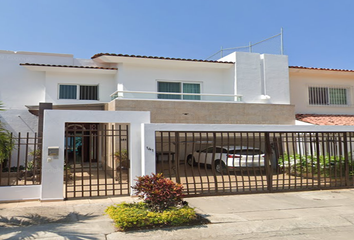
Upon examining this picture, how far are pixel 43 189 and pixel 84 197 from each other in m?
1.13

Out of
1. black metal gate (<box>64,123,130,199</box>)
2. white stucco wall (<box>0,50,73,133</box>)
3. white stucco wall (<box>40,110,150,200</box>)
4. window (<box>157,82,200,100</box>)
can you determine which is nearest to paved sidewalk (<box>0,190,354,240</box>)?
white stucco wall (<box>40,110,150,200</box>)

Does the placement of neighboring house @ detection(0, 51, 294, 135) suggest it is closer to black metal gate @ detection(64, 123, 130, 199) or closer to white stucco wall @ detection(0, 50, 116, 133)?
white stucco wall @ detection(0, 50, 116, 133)

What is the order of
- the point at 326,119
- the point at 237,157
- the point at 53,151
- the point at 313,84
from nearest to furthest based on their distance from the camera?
the point at 53,151 < the point at 237,157 < the point at 326,119 < the point at 313,84

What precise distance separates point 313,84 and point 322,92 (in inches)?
29.3

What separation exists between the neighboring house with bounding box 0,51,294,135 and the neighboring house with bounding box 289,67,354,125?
1290 mm

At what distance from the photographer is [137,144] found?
30.5 ft

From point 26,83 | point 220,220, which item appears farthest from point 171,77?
point 220,220

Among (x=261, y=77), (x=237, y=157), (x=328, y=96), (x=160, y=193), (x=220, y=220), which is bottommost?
(x=220, y=220)

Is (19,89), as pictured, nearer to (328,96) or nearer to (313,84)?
(313,84)

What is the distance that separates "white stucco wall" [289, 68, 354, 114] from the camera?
16641 millimetres

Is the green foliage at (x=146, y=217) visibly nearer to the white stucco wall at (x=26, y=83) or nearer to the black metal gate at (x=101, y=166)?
the black metal gate at (x=101, y=166)

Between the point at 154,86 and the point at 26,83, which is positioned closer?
the point at 26,83

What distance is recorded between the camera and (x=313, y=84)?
55.5 ft

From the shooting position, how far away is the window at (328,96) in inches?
669
